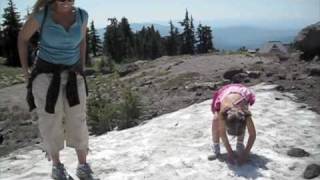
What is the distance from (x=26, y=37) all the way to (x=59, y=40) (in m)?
0.37

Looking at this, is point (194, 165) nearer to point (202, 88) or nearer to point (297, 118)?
point (297, 118)

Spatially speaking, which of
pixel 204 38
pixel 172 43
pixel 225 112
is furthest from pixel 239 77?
pixel 204 38

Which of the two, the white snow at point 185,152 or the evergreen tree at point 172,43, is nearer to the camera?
the white snow at point 185,152

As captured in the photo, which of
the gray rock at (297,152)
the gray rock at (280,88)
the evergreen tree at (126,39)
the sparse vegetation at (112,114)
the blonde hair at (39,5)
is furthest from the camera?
the evergreen tree at (126,39)

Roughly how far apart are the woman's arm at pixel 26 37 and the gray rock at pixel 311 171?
3440 millimetres

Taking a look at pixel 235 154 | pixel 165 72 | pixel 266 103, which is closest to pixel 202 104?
pixel 266 103

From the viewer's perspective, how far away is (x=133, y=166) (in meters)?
7.07

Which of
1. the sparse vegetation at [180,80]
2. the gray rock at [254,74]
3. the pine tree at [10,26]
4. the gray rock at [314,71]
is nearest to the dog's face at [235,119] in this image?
the gray rock at [314,71]

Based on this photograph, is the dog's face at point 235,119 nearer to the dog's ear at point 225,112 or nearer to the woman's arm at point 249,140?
the dog's ear at point 225,112

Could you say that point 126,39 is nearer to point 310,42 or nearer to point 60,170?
point 310,42

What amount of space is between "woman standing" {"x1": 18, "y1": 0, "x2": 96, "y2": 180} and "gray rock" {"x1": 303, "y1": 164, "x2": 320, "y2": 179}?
2.63 metres

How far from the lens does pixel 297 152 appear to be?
7.18 meters

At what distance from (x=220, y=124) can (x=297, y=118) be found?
2.77 meters

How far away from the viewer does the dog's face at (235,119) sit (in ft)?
21.1
